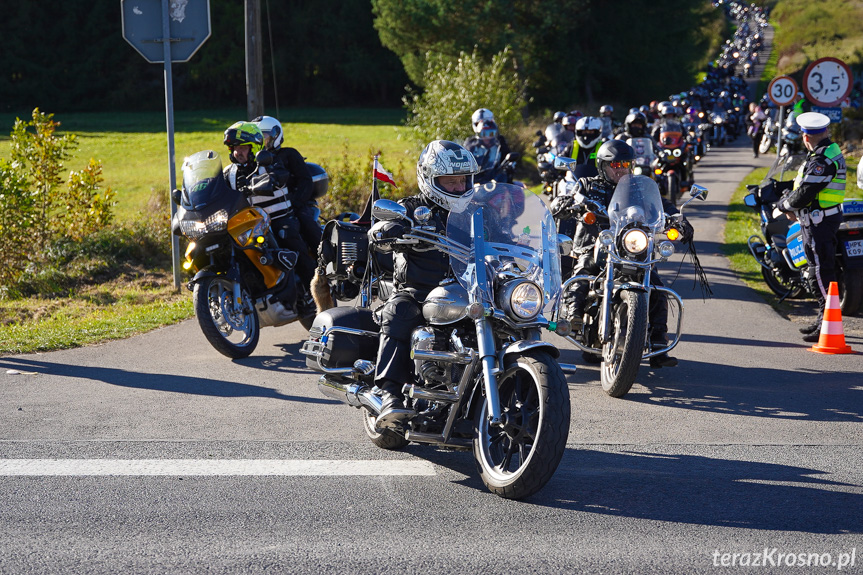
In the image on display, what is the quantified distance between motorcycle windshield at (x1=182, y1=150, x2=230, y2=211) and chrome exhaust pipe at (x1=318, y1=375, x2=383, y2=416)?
3042 mm

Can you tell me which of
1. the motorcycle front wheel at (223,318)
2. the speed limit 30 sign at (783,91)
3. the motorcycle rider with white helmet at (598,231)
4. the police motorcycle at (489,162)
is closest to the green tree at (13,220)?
the motorcycle front wheel at (223,318)

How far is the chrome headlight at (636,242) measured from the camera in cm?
710

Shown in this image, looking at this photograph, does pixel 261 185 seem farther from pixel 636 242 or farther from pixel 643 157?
pixel 643 157

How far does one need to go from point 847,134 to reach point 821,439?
30101 mm

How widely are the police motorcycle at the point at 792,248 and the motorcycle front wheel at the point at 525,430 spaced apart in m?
5.61

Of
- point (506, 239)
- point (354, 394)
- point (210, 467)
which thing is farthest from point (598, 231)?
point (210, 467)

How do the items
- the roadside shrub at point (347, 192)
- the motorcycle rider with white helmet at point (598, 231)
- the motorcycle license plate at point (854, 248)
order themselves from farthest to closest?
1. the roadside shrub at point (347, 192)
2. the motorcycle license plate at point (854, 248)
3. the motorcycle rider with white helmet at point (598, 231)

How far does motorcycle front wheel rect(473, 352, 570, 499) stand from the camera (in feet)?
14.6

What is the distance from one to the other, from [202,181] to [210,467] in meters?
3.58

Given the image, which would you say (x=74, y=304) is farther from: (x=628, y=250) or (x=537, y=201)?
(x=537, y=201)

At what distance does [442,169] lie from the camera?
207 inches

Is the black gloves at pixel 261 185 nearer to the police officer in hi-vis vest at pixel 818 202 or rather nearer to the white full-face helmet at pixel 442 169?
the white full-face helmet at pixel 442 169

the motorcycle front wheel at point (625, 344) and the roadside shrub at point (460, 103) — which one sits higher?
the roadside shrub at point (460, 103)

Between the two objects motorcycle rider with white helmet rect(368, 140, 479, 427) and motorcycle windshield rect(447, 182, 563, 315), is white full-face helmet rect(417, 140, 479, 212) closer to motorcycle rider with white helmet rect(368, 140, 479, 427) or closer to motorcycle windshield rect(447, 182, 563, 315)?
motorcycle rider with white helmet rect(368, 140, 479, 427)
